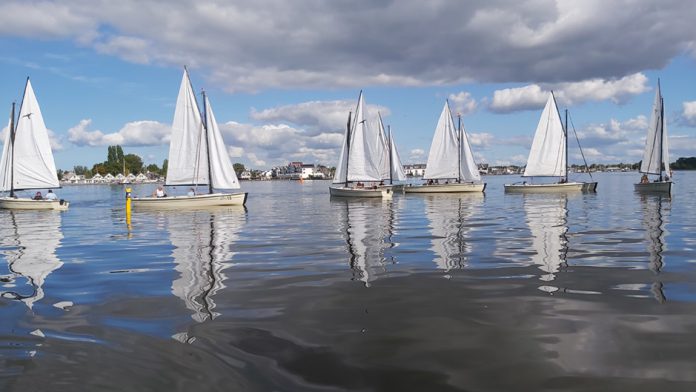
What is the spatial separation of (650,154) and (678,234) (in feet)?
172

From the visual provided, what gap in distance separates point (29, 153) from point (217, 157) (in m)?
19.4

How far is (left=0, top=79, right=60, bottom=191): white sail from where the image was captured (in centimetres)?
5288

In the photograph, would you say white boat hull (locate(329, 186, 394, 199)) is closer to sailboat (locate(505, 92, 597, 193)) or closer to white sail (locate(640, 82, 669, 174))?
sailboat (locate(505, 92, 597, 193))

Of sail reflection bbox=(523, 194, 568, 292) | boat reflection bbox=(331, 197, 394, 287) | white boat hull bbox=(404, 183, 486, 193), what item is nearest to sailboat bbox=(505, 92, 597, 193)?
white boat hull bbox=(404, 183, 486, 193)

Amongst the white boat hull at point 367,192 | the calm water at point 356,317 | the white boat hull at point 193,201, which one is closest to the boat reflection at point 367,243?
the calm water at point 356,317

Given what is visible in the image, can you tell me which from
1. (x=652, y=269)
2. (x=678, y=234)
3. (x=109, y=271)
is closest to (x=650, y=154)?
(x=678, y=234)

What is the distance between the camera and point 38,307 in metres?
10.9

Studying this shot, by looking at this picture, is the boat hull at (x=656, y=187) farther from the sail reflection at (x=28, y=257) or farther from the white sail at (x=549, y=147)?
the sail reflection at (x=28, y=257)

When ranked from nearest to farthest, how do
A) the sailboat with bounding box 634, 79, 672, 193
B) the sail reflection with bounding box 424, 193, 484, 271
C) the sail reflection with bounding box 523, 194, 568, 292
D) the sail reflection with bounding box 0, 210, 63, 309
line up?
the sail reflection with bounding box 0, 210, 63, 309 < the sail reflection with bounding box 523, 194, 568, 292 < the sail reflection with bounding box 424, 193, 484, 271 < the sailboat with bounding box 634, 79, 672, 193

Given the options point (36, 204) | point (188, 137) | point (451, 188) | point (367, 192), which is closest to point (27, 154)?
point (36, 204)

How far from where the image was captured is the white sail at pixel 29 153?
52.9 m

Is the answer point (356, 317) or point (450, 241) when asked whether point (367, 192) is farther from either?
point (356, 317)

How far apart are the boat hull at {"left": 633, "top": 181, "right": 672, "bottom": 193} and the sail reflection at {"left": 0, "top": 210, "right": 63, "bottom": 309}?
63.1 m

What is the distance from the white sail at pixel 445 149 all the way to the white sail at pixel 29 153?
50193 millimetres
